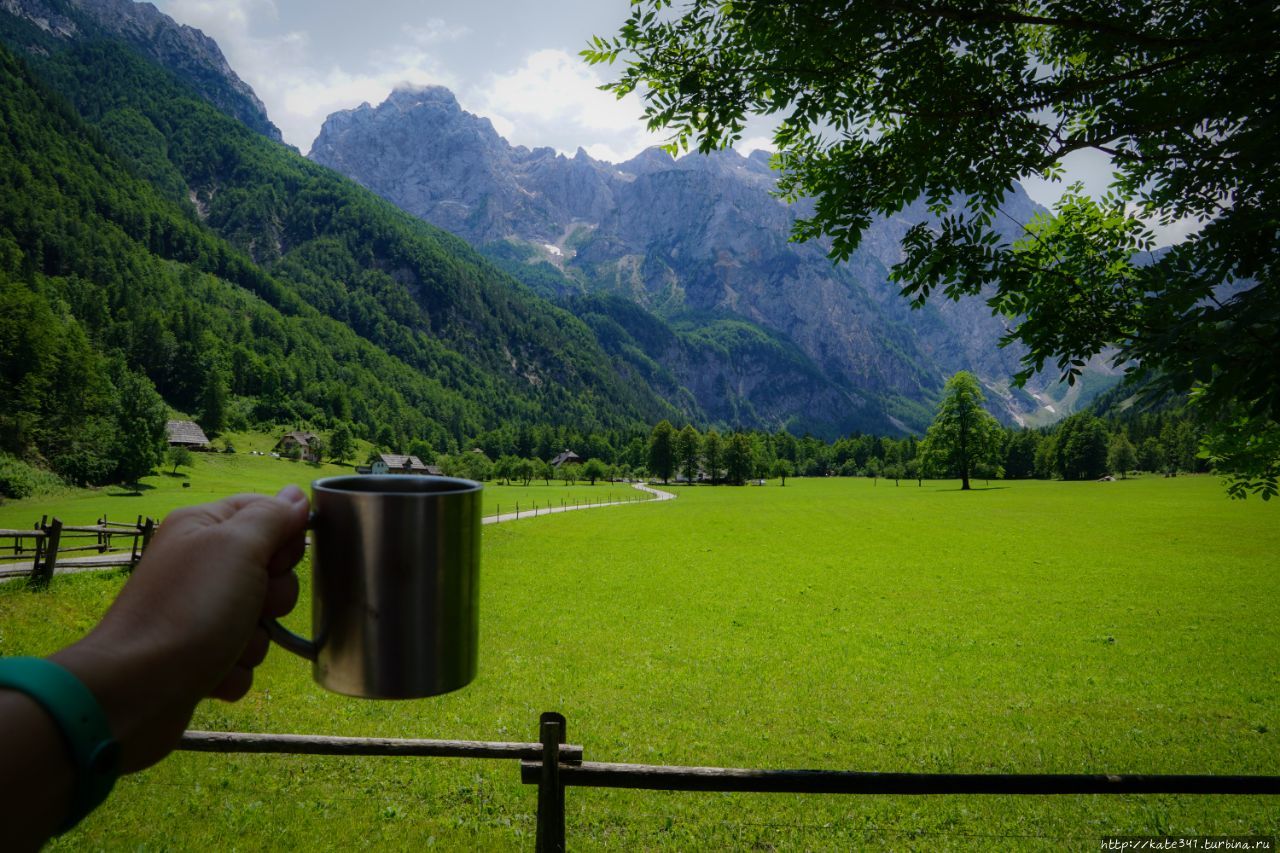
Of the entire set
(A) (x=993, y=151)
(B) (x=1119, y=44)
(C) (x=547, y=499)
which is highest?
(B) (x=1119, y=44)

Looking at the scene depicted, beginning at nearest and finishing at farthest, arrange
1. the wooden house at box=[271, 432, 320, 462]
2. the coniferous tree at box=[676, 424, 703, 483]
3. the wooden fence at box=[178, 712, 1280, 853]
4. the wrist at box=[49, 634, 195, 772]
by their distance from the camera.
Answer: the wrist at box=[49, 634, 195, 772] < the wooden fence at box=[178, 712, 1280, 853] < the wooden house at box=[271, 432, 320, 462] < the coniferous tree at box=[676, 424, 703, 483]

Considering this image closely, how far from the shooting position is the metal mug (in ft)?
5.24

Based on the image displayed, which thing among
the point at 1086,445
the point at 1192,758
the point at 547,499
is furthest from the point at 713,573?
the point at 1086,445

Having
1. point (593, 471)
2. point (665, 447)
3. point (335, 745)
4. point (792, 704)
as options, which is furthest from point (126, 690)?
point (593, 471)

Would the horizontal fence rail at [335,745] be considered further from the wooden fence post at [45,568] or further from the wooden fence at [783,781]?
the wooden fence post at [45,568]

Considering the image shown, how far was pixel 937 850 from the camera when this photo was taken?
7.25 meters

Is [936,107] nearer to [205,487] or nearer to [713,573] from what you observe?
[713,573]

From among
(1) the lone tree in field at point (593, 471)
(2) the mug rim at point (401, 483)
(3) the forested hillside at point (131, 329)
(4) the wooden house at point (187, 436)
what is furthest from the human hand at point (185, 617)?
(1) the lone tree in field at point (593, 471)

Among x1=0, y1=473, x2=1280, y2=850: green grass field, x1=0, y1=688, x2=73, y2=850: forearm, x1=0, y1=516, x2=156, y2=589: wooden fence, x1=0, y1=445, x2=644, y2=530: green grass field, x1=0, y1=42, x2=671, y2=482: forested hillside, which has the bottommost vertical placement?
x1=0, y1=445, x2=644, y2=530: green grass field

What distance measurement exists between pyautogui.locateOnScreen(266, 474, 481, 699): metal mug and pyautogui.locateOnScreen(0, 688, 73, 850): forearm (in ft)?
1.80

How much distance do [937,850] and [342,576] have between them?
8.41 metres

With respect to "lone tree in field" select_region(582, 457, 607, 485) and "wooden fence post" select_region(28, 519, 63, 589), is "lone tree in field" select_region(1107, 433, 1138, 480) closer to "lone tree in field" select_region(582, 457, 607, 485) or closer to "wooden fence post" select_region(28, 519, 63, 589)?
"lone tree in field" select_region(582, 457, 607, 485)

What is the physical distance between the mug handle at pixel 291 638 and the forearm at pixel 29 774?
1.77 feet

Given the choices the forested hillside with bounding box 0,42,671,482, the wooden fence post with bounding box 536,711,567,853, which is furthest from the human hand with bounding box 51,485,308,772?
the forested hillside with bounding box 0,42,671,482
